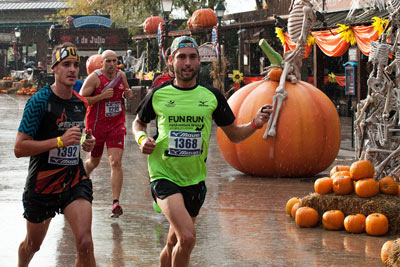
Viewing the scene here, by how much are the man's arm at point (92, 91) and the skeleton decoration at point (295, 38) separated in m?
2.80

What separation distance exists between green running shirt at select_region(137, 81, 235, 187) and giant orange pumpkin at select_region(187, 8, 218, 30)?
72.6 ft

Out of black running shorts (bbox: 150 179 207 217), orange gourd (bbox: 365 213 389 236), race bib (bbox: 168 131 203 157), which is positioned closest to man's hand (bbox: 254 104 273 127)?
race bib (bbox: 168 131 203 157)

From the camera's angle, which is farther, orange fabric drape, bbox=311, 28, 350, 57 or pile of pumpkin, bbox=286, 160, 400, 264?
orange fabric drape, bbox=311, 28, 350, 57

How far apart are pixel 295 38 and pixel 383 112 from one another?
10.00 ft

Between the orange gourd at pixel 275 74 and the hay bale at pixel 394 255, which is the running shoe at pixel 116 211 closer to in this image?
the hay bale at pixel 394 255

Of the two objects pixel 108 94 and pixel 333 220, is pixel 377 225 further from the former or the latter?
pixel 108 94

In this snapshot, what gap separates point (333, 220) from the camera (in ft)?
24.6

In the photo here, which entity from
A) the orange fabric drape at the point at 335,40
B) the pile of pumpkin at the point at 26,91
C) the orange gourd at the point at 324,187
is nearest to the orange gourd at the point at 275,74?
the orange gourd at the point at 324,187

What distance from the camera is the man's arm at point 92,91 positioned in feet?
29.0

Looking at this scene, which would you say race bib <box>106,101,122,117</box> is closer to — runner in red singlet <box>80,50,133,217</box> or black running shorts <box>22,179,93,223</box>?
runner in red singlet <box>80,50,133,217</box>

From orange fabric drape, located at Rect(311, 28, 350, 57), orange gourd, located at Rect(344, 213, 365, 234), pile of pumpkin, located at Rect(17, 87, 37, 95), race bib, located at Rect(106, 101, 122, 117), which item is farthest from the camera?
pile of pumpkin, located at Rect(17, 87, 37, 95)

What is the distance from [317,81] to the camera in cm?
1972

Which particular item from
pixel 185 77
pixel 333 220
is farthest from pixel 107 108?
pixel 185 77

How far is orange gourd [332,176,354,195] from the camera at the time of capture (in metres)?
7.73
